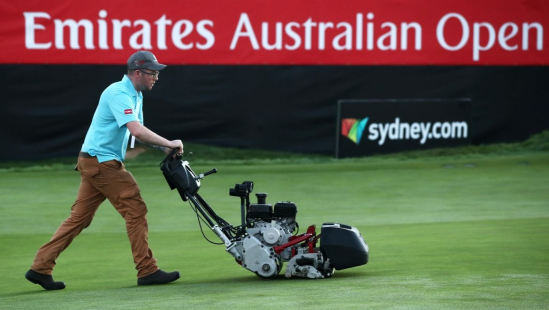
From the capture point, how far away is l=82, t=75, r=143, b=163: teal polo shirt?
6273 millimetres

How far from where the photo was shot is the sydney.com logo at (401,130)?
13.9m

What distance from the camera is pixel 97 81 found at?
13164 mm

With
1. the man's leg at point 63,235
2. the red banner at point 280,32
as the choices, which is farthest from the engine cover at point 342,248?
the red banner at point 280,32

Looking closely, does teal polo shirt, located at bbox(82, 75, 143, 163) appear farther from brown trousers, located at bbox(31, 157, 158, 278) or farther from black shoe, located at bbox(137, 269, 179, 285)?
black shoe, located at bbox(137, 269, 179, 285)

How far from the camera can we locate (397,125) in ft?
46.2

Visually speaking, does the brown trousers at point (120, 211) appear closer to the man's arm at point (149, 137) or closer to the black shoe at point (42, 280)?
the black shoe at point (42, 280)

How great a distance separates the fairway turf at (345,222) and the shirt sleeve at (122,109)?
1055 millimetres

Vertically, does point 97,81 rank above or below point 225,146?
above

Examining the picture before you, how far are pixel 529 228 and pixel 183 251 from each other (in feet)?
9.79

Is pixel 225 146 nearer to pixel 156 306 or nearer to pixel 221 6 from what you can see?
pixel 221 6

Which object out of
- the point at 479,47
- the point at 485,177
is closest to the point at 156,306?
the point at 485,177

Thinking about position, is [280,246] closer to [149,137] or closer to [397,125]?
[149,137]

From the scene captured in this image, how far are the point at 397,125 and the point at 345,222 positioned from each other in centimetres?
469

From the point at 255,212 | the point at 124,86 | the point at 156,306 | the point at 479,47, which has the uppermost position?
the point at 479,47
